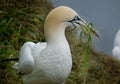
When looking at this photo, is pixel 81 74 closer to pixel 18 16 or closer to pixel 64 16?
pixel 18 16

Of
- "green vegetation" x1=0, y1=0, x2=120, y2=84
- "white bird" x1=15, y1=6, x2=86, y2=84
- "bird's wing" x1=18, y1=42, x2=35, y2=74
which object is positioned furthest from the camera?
"green vegetation" x1=0, y1=0, x2=120, y2=84

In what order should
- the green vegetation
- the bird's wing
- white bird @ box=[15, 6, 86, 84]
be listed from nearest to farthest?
white bird @ box=[15, 6, 86, 84] → the bird's wing → the green vegetation

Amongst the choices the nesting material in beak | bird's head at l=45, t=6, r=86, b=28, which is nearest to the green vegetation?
the nesting material in beak

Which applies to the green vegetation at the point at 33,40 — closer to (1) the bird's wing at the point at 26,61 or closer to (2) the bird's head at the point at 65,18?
(2) the bird's head at the point at 65,18

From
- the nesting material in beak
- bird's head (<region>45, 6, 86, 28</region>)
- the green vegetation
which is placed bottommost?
the green vegetation

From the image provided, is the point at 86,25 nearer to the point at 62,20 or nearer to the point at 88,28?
the point at 88,28

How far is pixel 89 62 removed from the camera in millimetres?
7207

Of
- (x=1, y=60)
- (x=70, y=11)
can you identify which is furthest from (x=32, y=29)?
(x=70, y=11)

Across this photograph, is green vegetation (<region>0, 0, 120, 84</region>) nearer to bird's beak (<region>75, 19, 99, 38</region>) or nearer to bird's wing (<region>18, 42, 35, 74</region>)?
bird's beak (<region>75, 19, 99, 38</region>)

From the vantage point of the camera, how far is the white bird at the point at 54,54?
12.4 ft

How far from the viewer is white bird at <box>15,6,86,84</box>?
379cm

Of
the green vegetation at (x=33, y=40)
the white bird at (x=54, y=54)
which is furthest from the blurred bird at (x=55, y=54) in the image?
the green vegetation at (x=33, y=40)

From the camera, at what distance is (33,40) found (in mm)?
5766

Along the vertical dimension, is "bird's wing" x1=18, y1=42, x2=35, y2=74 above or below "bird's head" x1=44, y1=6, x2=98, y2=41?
below
